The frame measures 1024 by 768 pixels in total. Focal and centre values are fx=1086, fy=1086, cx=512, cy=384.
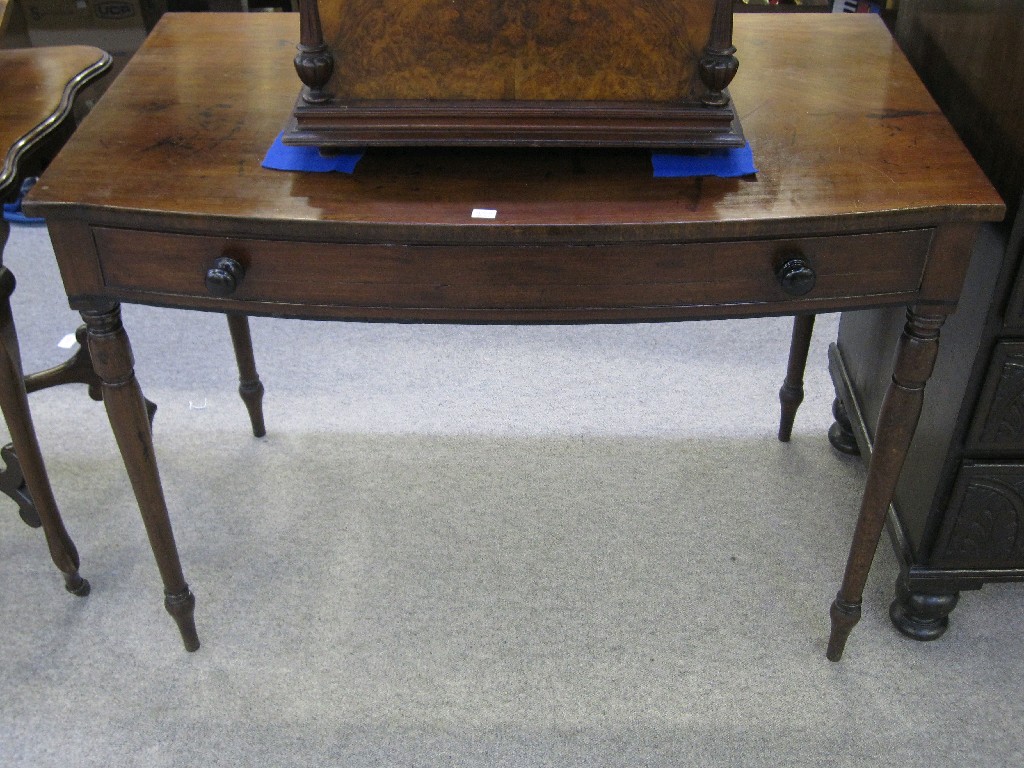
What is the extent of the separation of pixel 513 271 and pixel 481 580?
32.2 inches

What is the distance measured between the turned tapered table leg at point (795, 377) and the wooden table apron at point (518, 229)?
59 cm

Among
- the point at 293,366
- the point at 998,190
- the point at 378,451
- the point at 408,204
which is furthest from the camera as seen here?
the point at 293,366

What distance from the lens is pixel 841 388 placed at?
2205 millimetres

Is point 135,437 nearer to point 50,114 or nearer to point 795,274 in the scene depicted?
point 50,114

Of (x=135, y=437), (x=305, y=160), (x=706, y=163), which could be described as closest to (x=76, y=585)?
(x=135, y=437)

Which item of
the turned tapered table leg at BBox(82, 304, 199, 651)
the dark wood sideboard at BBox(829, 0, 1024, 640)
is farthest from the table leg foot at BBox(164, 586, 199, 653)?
the dark wood sideboard at BBox(829, 0, 1024, 640)

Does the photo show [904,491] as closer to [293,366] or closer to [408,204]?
[408,204]

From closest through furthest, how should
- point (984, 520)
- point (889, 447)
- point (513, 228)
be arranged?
point (513, 228) < point (889, 447) < point (984, 520)

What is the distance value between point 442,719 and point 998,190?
1.18 meters

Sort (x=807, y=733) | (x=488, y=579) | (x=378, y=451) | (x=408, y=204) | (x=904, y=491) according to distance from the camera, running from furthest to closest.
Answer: (x=378, y=451), (x=488, y=579), (x=904, y=491), (x=807, y=733), (x=408, y=204)

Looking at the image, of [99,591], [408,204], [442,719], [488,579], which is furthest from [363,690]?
[408,204]

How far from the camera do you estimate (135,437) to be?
1628 millimetres

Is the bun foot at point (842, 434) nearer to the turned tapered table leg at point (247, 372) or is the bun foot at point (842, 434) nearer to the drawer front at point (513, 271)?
the drawer front at point (513, 271)

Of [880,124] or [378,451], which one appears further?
[378,451]
